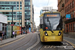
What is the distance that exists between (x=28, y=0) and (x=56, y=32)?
95.5 metres

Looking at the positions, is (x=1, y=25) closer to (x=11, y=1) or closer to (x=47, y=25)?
(x=47, y=25)

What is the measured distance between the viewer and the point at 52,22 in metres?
13.8

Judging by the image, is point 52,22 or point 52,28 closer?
point 52,28

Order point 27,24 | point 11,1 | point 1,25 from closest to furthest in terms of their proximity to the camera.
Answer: point 1,25 → point 11,1 → point 27,24

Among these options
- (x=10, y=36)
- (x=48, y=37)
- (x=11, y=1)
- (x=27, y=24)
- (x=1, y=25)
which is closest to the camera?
(x=48, y=37)

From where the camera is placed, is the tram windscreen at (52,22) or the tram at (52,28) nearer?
the tram at (52,28)

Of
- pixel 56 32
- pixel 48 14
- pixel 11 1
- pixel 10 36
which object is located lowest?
pixel 10 36

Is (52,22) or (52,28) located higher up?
(52,22)

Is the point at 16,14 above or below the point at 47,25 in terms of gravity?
above

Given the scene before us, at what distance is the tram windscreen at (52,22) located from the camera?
13706 millimetres

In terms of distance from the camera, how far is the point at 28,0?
347 feet

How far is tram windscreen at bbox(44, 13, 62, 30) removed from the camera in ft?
45.0

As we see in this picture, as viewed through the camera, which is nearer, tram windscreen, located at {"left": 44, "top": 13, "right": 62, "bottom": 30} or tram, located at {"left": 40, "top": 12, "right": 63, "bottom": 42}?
tram, located at {"left": 40, "top": 12, "right": 63, "bottom": 42}

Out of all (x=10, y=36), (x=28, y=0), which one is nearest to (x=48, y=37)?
(x=10, y=36)
